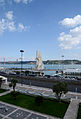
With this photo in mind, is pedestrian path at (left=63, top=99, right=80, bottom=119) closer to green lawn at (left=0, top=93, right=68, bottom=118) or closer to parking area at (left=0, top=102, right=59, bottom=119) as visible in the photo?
green lawn at (left=0, top=93, right=68, bottom=118)

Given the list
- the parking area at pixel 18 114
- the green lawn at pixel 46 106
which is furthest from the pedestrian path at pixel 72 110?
the parking area at pixel 18 114

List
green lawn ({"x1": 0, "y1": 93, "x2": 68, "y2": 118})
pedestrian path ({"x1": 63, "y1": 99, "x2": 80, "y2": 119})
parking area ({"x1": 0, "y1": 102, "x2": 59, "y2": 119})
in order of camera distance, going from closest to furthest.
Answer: pedestrian path ({"x1": 63, "y1": 99, "x2": 80, "y2": 119}) → parking area ({"x1": 0, "y1": 102, "x2": 59, "y2": 119}) → green lawn ({"x1": 0, "y1": 93, "x2": 68, "y2": 118})

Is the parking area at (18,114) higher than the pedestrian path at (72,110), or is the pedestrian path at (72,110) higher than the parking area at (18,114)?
the pedestrian path at (72,110)

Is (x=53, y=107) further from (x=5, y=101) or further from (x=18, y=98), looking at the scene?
(x=5, y=101)

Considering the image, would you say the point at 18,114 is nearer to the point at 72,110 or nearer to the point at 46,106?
the point at 46,106

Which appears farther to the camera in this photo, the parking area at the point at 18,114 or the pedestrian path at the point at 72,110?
the parking area at the point at 18,114

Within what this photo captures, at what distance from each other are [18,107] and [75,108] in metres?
11.5

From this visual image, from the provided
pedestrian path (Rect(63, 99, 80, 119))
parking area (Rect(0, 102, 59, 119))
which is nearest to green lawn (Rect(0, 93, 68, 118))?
pedestrian path (Rect(63, 99, 80, 119))

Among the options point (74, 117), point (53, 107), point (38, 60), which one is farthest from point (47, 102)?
point (38, 60)

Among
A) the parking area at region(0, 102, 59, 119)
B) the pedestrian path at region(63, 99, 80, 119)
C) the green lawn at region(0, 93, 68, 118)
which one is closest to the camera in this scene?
the pedestrian path at region(63, 99, 80, 119)

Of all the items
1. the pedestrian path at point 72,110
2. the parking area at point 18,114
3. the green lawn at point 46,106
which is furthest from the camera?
the green lawn at point 46,106

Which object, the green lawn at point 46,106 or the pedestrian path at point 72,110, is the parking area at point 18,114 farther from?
the pedestrian path at point 72,110

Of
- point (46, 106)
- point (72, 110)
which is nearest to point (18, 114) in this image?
point (46, 106)

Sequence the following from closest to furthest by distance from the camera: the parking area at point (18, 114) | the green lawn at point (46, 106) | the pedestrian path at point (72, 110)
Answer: the pedestrian path at point (72, 110) < the parking area at point (18, 114) < the green lawn at point (46, 106)
